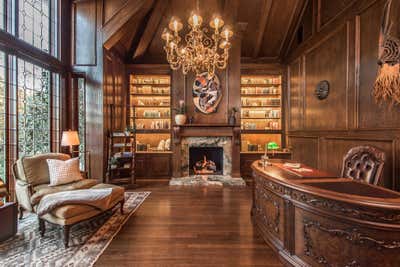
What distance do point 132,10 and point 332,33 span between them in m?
4.32

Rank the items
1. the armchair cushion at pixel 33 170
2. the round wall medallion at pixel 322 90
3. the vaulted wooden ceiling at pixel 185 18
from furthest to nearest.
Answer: the vaulted wooden ceiling at pixel 185 18
the round wall medallion at pixel 322 90
the armchair cushion at pixel 33 170

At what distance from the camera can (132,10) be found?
183 inches

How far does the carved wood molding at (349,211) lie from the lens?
4.64 ft

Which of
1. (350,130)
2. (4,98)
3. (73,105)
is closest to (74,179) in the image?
(4,98)

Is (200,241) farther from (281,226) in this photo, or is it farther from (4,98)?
(4,98)

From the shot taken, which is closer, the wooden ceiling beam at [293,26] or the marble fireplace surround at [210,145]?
the wooden ceiling beam at [293,26]

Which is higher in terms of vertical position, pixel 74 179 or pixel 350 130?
pixel 350 130

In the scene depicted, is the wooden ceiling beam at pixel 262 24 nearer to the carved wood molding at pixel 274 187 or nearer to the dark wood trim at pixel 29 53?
the carved wood molding at pixel 274 187

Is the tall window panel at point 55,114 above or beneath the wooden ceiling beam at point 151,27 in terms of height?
beneath

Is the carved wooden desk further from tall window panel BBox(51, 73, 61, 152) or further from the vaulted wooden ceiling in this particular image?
the vaulted wooden ceiling

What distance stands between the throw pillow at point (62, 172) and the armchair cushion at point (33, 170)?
119 mm

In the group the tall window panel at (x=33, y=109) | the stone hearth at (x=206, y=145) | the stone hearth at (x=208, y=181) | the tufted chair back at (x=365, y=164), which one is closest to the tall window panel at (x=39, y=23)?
the tall window panel at (x=33, y=109)

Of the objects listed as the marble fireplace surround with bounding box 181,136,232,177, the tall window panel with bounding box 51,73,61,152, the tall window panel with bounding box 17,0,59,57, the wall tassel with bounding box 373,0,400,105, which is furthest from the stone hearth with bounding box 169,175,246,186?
the tall window panel with bounding box 17,0,59,57

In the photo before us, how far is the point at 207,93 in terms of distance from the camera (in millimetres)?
5762
